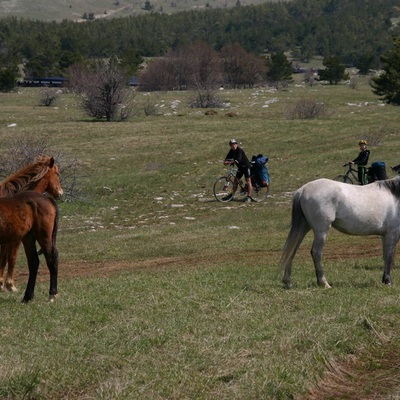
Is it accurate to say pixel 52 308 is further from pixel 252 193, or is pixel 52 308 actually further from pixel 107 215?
pixel 252 193

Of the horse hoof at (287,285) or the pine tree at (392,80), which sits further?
the pine tree at (392,80)

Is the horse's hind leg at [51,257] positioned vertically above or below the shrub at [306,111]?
above

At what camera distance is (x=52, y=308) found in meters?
10.5

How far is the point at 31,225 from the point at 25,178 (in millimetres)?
2028

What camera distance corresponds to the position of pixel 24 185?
1268cm

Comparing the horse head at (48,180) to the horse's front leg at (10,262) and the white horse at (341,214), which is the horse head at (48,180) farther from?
the white horse at (341,214)

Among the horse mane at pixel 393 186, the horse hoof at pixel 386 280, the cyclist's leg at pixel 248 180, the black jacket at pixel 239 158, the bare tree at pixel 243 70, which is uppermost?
the horse mane at pixel 393 186

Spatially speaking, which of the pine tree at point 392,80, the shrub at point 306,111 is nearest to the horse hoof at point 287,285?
the shrub at point 306,111

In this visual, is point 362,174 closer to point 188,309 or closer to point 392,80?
point 188,309

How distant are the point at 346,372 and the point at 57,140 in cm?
3478

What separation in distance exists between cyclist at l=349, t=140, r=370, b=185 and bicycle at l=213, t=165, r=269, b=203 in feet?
11.2

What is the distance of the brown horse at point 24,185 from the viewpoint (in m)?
12.4

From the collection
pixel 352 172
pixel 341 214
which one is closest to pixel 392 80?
pixel 352 172

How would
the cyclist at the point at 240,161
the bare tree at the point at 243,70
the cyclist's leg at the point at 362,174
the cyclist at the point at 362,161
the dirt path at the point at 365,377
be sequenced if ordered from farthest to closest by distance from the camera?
the bare tree at the point at 243,70, the cyclist at the point at 240,161, the cyclist's leg at the point at 362,174, the cyclist at the point at 362,161, the dirt path at the point at 365,377
